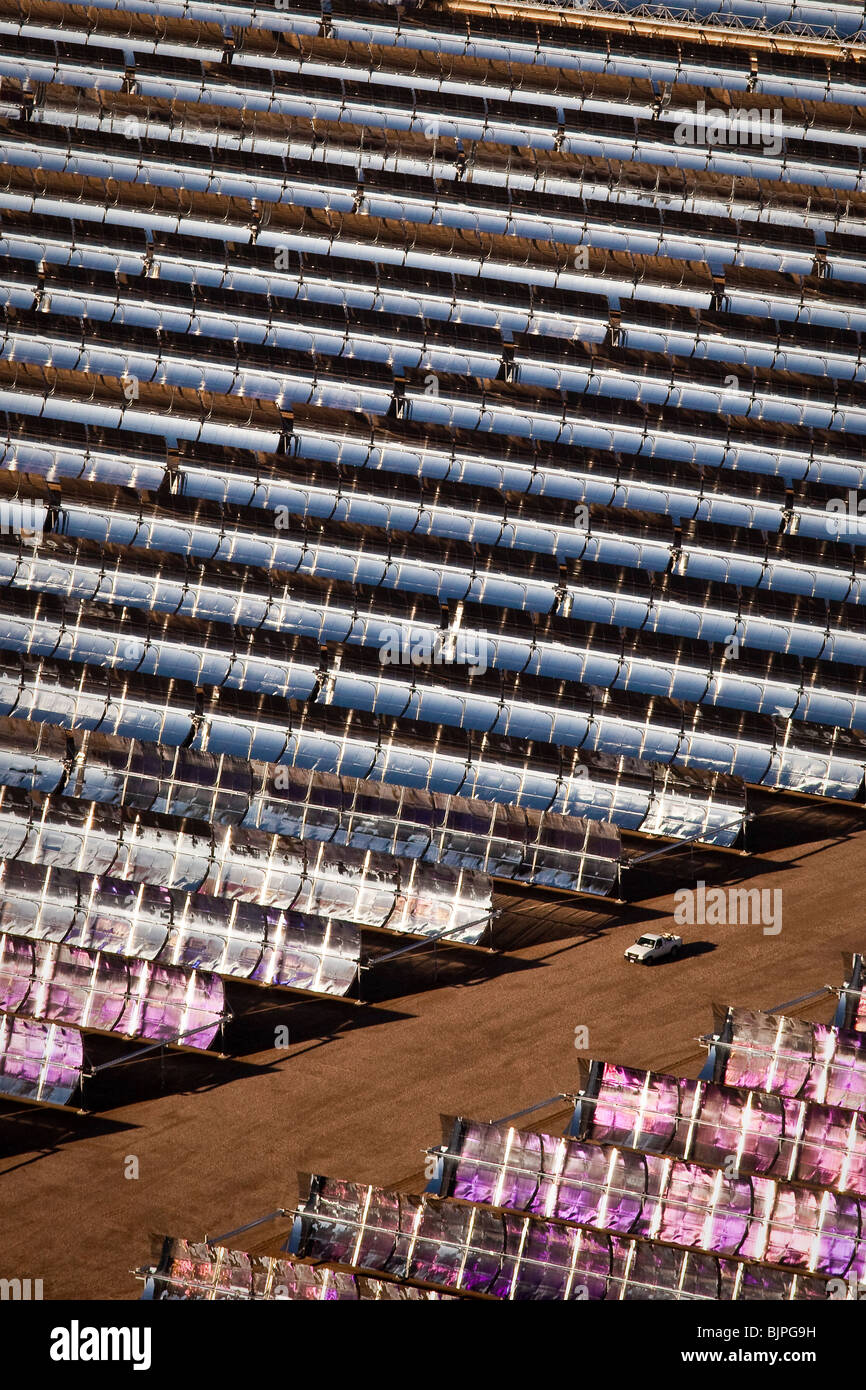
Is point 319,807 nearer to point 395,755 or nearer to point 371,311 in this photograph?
point 395,755

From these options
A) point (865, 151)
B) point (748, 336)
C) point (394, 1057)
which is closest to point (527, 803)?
point (394, 1057)

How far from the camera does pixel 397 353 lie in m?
61.1

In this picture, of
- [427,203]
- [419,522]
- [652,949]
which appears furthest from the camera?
[427,203]

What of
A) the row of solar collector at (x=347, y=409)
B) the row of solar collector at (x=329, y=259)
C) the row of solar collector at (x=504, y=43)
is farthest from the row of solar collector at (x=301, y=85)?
the row of solar collector at (x=347, y=409)

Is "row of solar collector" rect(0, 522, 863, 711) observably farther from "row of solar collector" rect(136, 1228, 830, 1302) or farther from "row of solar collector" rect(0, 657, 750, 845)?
"row of solar collector" rect(136, 1228, 830, 1302)

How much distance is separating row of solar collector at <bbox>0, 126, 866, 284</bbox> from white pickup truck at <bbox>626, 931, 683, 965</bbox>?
29.9 metres

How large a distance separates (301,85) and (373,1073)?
4532 centimetres

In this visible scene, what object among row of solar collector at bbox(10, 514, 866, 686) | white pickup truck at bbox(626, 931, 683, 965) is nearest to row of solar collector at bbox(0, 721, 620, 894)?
white pickup truck at bbox(626, 931, 683, 965)

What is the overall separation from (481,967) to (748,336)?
27891 millimetres

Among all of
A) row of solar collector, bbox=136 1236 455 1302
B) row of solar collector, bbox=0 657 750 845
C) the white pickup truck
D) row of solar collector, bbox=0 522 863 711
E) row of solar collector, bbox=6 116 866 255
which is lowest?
row of solar collector, bbox=136 1236 455 1302

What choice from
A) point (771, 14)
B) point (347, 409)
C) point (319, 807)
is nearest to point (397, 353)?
Result: point (347, 409)

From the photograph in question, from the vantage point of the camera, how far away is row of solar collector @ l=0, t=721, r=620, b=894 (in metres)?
44.8
